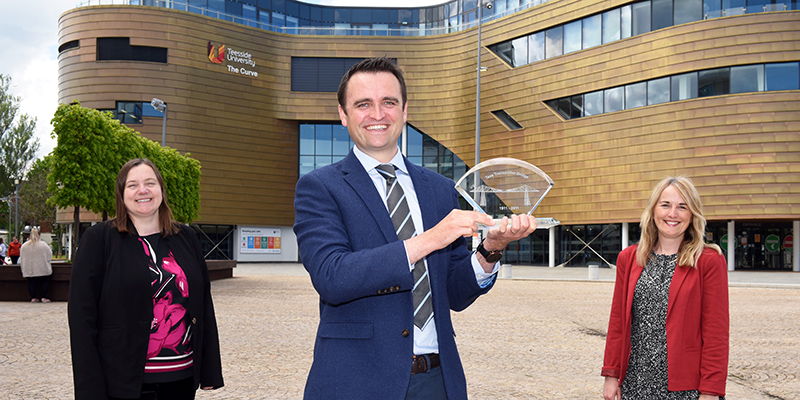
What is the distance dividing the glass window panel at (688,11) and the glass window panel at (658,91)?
3.05 m

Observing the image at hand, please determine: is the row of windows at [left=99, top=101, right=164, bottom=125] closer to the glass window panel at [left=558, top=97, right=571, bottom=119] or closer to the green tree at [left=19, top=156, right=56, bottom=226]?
the green tree at [left=19, top=156, right=56, bottom=226]

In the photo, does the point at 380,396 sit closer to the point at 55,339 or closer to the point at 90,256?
the point at 90,256

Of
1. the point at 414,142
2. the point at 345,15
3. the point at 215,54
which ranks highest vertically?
the point at 345,15

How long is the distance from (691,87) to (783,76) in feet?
13.2

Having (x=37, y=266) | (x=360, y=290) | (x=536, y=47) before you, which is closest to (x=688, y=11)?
(x=536, y=47)

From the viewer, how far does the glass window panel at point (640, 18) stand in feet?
109

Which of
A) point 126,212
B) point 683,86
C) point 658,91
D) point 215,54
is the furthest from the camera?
point 215,54

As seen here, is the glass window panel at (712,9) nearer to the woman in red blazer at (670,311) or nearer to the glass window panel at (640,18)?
the glass window panel at (640,18)

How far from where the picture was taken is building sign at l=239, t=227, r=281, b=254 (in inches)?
1751

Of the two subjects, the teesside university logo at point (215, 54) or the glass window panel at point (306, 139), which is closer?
the teesside university logo at point (215, 54)

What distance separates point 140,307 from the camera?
3381 mm

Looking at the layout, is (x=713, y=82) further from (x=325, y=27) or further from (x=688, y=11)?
(x=325, y=27)

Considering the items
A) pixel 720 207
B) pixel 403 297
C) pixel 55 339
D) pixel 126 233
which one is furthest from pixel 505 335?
pixel 720 207

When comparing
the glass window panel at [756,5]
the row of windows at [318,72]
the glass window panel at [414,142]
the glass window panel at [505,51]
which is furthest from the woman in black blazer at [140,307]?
the row of windows at [318,72]
